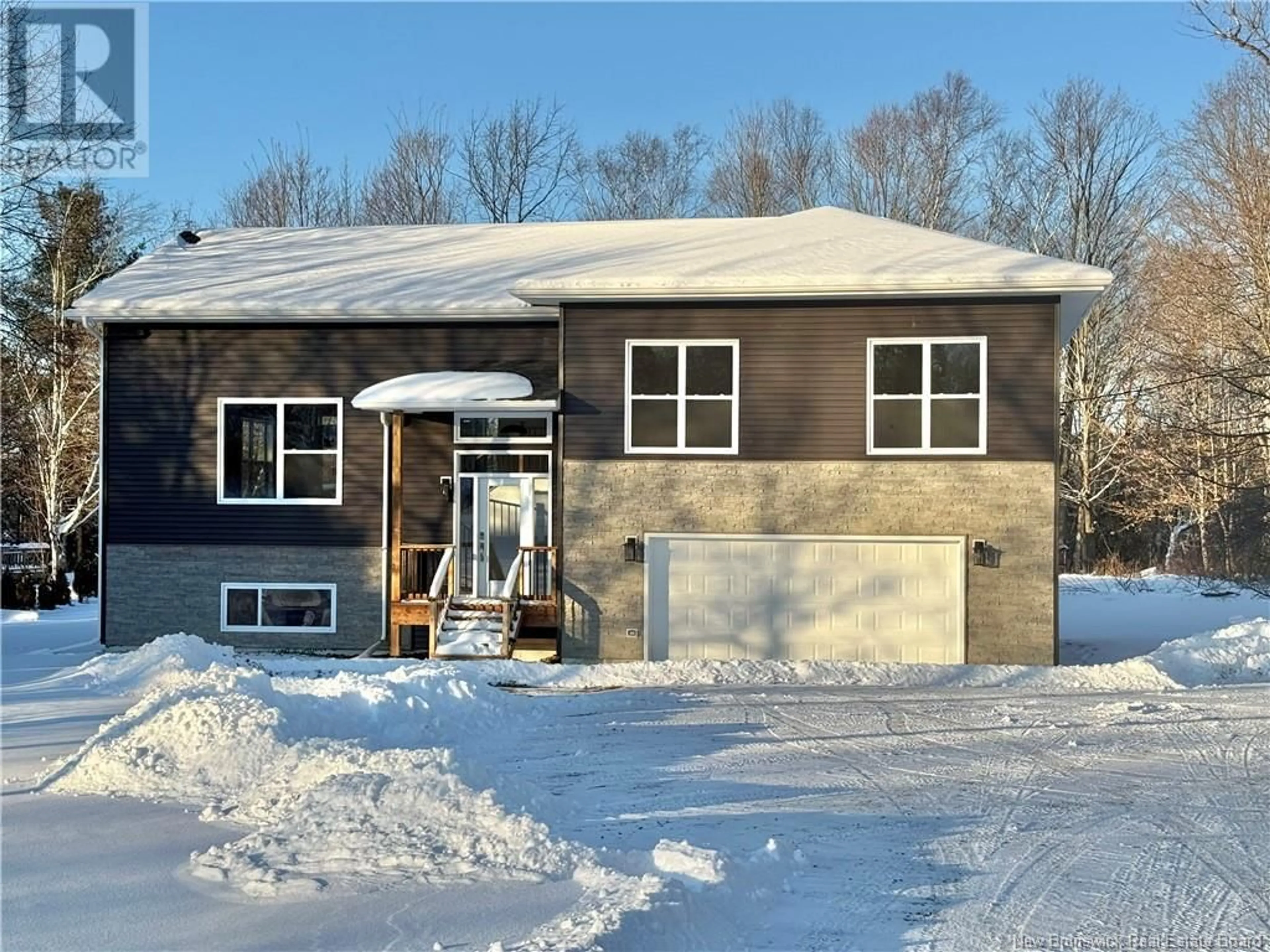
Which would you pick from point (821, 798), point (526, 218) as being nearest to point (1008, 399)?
point (821, 798)

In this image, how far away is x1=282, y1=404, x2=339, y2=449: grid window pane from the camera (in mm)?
16375

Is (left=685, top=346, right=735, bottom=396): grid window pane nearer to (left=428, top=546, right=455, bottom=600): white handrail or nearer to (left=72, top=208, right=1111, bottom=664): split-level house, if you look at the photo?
(left=72, top=208, right=1111, bottom=664): split-level house

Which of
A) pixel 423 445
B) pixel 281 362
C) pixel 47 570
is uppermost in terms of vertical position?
pixel 281 362

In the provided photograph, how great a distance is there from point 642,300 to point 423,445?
411cm

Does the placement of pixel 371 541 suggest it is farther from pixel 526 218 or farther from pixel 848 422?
pixel 526 218

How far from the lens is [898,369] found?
570 inches

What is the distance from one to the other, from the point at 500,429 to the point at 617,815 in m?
9.62

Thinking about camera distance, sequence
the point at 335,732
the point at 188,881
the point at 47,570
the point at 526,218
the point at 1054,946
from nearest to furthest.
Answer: the point at 1054,946 → the point at 188,881 → the point at 335,732 → the point at 47,570 → the point at 526,218

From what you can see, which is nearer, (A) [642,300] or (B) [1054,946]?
(B) [1054,946]

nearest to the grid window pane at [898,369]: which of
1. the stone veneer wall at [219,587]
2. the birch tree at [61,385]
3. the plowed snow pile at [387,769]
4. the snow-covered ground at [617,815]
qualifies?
the plowed snow pile at [387,769]

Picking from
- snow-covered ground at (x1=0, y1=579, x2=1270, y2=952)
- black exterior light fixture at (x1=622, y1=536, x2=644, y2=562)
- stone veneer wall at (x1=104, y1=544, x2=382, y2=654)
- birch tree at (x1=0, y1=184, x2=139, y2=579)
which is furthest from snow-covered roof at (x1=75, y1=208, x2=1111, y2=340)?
birch tree at (x1=0, y1=184, x2=139, y2=579)

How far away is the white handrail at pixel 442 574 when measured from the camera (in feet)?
48.9

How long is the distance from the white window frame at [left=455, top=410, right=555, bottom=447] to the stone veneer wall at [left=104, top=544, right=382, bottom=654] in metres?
2.10

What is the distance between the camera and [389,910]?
5.09 meters
